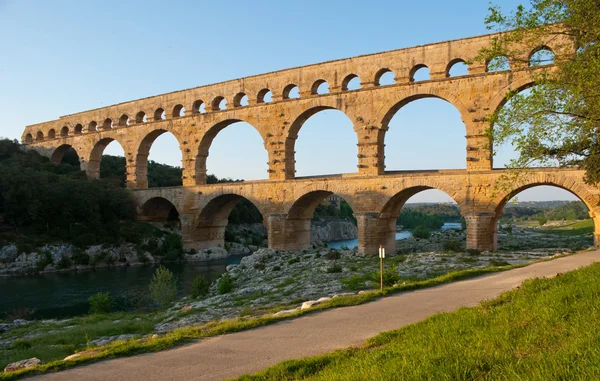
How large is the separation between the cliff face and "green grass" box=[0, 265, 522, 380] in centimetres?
4756

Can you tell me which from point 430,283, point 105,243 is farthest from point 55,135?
point 430,283

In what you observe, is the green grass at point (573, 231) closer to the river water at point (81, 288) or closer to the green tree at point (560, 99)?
the river water at point (81, 288)

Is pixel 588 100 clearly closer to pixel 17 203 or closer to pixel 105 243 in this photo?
pixel 105 243

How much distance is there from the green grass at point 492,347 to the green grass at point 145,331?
2589 mm

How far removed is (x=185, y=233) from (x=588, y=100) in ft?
91.1

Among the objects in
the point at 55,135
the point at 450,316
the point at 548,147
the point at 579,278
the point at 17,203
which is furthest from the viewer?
the point at 55,135

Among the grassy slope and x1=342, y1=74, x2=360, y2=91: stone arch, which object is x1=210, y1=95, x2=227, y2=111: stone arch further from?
the grassy slope

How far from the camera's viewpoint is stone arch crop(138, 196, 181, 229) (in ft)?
121

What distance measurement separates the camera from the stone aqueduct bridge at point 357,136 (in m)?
22.2

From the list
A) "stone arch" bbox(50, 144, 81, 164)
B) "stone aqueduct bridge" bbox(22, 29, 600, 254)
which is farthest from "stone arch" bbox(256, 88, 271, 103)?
"stone arch" bbox(50, 144, 81, 164)

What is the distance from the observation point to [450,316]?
6941mm

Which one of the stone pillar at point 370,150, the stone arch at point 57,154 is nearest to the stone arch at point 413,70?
the stone pillar at point 370,150

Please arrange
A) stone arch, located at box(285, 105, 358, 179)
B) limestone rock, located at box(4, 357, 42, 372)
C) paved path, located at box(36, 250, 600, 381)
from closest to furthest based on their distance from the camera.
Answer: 1. paved path, located at box(36, 250, 600, 381)
2. limestone rock, located at box(4, 357, 42, 372)
3. stone arch, located at box(285, 105, 358, 179)

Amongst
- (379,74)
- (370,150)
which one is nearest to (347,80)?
(379,74)
